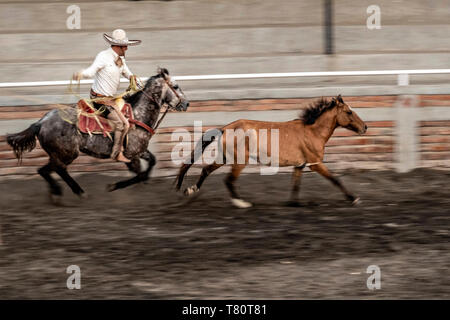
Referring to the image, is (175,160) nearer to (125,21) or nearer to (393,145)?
(393,145)

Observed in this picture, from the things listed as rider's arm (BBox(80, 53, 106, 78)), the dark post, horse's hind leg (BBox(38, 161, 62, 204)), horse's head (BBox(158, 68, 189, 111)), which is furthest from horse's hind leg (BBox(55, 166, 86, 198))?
the dark post

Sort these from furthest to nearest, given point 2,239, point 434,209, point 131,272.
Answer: point 434,209, point 2,239, point 131,272

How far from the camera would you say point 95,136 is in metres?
10.8

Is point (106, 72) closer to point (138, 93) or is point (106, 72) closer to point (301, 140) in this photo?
point (138, 93)

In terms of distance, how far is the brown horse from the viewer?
34.3ft

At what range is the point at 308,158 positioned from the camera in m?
10.5

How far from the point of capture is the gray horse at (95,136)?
10.7 meters

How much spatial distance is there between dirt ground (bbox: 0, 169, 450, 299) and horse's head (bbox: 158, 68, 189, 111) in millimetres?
1335

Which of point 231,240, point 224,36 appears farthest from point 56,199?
point 224,36

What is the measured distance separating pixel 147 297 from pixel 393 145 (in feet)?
21.2

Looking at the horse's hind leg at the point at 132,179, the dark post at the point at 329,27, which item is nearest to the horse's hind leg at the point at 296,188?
the horse's hind leg at the point at 132,179

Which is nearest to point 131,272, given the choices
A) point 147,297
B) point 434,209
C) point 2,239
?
point 147,297

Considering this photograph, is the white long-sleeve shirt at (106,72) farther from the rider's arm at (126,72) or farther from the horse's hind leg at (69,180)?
the horse's hind leg at (69,180)
